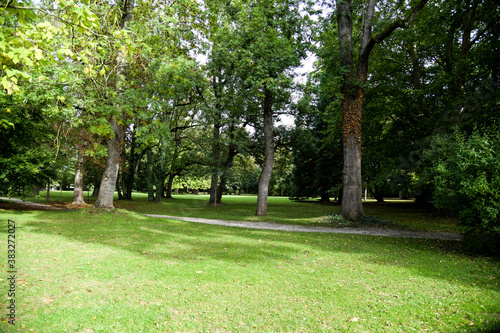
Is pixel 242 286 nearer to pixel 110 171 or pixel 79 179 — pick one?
pixel 110 171

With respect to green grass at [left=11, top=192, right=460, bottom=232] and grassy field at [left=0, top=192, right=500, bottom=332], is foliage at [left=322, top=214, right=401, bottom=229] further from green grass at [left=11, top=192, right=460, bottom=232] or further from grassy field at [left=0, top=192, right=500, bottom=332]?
grassy field at [left=0, top=192, right=500, bottom=332]

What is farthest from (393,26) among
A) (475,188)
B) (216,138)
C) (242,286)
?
(216,138)

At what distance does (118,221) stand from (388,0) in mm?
19757

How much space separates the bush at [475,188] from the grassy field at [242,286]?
75 centimetres

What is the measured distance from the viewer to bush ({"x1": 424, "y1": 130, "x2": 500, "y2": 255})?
22.5ft

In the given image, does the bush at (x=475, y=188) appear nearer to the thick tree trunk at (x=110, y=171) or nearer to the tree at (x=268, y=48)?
the tree at (x=268, y=48)

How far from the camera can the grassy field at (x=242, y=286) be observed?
11.5 ft

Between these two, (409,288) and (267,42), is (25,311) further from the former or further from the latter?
(267,42)

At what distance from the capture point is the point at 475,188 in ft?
22.5

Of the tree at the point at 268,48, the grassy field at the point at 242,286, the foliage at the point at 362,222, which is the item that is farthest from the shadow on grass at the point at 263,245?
the tree at the point at 268,48

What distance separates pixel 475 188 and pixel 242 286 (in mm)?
6263

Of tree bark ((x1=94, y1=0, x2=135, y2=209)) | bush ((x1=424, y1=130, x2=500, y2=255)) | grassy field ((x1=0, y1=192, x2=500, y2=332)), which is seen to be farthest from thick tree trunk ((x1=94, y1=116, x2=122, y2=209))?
bush ((x1=424, y1=130, x2=500, y2=255))

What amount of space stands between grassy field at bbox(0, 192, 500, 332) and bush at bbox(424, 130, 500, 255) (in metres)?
0.75

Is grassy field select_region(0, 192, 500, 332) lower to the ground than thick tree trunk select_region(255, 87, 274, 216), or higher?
lower
